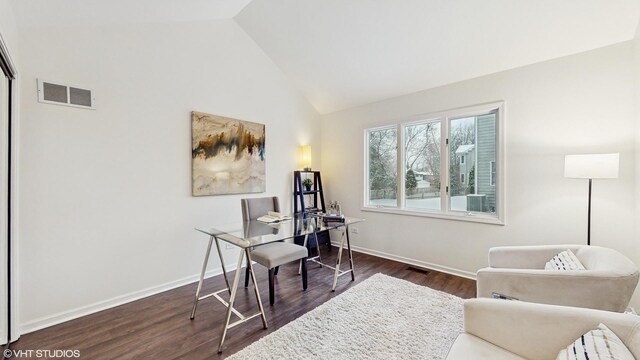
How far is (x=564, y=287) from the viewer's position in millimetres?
1519

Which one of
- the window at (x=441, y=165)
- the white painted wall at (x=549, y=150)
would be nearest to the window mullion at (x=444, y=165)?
the window at (x=441, y=165)

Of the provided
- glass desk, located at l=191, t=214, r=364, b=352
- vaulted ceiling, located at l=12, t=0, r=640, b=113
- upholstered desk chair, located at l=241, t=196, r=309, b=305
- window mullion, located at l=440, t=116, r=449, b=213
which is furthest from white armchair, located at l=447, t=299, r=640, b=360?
vaulted ceiling, located at l=12, t=0, r=640, b=113

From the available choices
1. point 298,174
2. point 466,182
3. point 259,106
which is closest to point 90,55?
point 259,106

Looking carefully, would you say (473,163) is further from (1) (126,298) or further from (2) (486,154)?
(1) (126,298)

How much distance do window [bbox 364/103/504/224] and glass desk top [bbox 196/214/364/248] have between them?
129cm

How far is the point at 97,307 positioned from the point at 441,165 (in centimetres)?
403

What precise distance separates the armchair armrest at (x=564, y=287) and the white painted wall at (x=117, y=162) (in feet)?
9.54

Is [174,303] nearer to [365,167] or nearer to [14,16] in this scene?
[14,16]

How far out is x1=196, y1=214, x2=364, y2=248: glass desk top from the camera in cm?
209

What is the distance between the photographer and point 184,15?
9.14ft

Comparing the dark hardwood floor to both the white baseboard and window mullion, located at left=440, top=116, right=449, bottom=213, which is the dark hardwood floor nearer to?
the white baseboard

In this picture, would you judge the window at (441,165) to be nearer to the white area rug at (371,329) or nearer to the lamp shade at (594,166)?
the lamp shade at (594,166)

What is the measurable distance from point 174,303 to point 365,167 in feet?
10.1

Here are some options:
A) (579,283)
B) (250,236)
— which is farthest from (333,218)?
(579,283)
